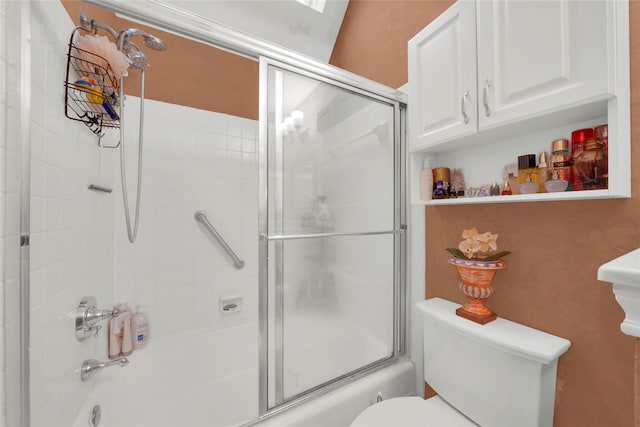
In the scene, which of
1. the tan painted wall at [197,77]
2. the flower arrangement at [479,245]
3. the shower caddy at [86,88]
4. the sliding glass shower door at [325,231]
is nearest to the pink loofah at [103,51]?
the shower caddy at [86,88]

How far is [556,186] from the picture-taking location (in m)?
0.82

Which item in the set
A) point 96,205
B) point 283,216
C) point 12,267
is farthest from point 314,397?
point 96,205

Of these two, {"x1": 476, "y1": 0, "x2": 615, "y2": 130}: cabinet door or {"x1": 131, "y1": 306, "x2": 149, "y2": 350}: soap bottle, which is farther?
{"x1": 131, "y1": 306, "x2": 149, "y2": 350}: soap bottle

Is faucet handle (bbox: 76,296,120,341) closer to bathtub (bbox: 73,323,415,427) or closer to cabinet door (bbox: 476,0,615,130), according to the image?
bathtub (bbox: 73,323,415,427)

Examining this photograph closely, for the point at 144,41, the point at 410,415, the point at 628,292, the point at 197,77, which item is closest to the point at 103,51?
the point at 144,41

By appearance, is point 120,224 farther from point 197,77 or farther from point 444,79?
point 444,79

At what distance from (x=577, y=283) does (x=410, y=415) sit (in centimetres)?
75

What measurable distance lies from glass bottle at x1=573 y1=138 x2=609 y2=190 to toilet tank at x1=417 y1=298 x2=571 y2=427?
526 mm

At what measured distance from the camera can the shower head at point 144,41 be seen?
0.98 meters

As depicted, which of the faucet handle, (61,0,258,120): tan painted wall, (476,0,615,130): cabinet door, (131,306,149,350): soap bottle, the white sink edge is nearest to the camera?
the white sink edge

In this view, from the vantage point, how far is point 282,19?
6.02ft

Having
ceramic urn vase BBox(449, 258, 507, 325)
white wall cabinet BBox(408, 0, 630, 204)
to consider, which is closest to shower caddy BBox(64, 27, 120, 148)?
white wall cabinet BBox(408, 0, 630, 204)

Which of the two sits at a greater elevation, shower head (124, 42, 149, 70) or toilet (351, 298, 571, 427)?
shower head (124, 42, 149, 70)

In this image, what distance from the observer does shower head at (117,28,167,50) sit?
3.21 ft
